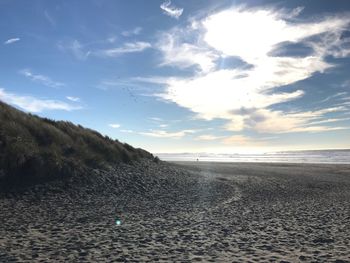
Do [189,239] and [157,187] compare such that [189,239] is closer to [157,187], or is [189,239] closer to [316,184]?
[157,187]

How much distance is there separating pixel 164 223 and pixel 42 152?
10026mm

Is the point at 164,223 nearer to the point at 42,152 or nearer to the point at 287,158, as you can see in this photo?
the point at 42,152

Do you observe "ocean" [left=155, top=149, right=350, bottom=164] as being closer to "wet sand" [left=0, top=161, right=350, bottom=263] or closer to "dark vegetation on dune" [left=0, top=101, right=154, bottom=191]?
"wet sand" [left=0, top=161, right=350, bottom=263]

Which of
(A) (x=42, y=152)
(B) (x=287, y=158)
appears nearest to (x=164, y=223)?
(A) (x=42, y=152)

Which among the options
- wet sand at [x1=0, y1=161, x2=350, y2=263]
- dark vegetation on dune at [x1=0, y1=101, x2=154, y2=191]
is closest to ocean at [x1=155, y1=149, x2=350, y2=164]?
wet sand at [x1=0, y1=161, x2=350, y2=263]

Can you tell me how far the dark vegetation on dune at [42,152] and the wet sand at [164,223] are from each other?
117cm

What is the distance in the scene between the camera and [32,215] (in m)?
14.2

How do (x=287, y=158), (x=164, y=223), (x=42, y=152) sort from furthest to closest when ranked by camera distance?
(x=287, y=158), (x=42, y=152), (x=164, y=223)

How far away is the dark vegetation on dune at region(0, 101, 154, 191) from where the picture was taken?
19.2 meters

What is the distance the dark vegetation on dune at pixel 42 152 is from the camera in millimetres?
19156

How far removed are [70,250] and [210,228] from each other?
5162mm

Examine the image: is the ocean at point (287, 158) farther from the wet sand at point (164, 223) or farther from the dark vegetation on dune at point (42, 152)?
the dark vegetation on dune at point (42, 152)

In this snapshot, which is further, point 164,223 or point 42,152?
point 42,152

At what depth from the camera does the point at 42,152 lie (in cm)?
2120
